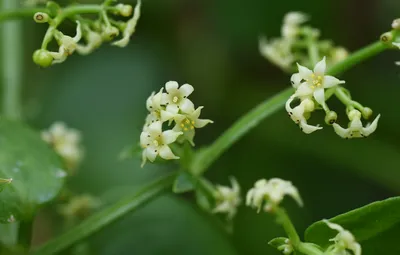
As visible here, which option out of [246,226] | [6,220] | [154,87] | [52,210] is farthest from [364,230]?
[154,87]

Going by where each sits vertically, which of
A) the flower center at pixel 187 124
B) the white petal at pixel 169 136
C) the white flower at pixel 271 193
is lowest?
the white flower at pixel 271 193

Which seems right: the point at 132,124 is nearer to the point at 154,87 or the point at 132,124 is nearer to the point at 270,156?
the point at 154,87

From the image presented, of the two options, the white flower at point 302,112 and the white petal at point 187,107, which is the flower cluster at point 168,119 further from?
the white flower at point 302,112

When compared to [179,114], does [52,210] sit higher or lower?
lower

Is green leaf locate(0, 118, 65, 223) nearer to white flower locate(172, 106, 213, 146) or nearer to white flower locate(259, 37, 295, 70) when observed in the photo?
white flower locate(172, 106, 213, 146)

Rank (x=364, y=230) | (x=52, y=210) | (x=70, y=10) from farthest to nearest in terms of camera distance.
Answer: (x=52, y=210)
(x=70, y=10)
(x=364, y=230)

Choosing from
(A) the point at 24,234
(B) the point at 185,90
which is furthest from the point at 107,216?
(B) the point at 185,90

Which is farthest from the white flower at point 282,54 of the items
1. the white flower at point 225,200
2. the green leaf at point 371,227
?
the green leaf at point 371,227
